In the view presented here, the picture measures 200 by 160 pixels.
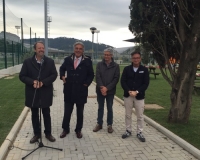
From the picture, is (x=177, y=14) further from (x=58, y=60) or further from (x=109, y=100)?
(x=58, y=60)

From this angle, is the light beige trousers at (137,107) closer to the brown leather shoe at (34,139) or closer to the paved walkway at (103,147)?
the paved walkway at (103,147)

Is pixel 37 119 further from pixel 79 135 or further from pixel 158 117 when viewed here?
pixel 158 117

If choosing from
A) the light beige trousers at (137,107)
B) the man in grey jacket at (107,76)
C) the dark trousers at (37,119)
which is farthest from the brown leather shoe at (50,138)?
the light beige trousers at (137,107)

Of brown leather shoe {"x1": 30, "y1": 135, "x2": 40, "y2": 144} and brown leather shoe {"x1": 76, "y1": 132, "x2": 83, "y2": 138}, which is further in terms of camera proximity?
brown leather shoe {"x1": 76, "y1": 132, "x2": 83, "y2": 138}

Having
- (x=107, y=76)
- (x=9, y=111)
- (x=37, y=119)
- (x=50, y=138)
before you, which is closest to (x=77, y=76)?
(x=107, y=76)

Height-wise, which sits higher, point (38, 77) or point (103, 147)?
point (38, 77)

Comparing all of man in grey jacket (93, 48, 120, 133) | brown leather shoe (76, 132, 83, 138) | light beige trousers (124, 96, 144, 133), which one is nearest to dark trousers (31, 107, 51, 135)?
brown leather shoe (76, 132, 83, 138)

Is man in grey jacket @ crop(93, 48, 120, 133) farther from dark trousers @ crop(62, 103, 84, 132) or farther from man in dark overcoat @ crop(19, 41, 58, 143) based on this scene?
man in dark overcoat @ crop(19, 41, 58, 143)

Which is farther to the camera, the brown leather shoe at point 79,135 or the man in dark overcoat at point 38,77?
the brown leather shoe at point 79,135

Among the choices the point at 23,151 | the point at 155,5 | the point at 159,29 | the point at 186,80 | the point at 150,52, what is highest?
the point at 155,5

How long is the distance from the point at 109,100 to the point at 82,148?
1.27 meters

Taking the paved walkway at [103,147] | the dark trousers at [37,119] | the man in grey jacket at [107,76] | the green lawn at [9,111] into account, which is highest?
the man in grey jacket at [107,76]

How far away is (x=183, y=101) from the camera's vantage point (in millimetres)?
5719

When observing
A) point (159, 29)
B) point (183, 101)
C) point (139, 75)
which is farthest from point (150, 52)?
point (139, 75)
